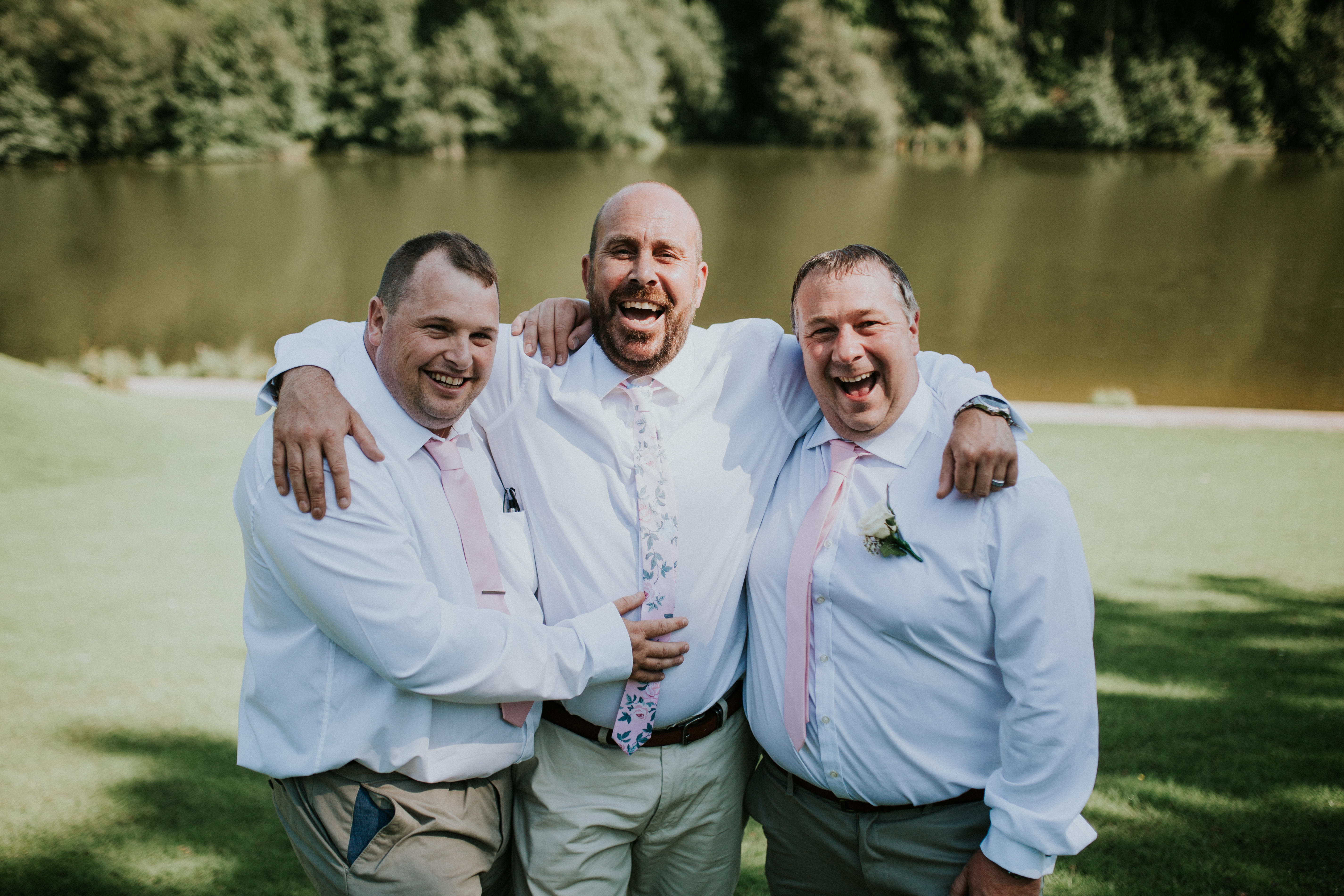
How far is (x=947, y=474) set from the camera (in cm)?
235

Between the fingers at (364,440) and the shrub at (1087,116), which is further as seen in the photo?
the shrub at (1087,116)

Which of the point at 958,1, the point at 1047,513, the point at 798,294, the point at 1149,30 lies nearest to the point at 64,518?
the point at 798,294

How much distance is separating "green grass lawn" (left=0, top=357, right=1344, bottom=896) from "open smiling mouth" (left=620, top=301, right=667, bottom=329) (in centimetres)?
219

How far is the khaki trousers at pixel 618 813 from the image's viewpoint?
262 cm

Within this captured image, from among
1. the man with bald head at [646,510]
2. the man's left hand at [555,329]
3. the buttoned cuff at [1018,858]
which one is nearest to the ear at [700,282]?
the man with bald head at [646,510]

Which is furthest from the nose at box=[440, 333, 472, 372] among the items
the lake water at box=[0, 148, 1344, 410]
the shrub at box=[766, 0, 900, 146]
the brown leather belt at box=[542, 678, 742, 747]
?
the shrub at box=[766, 0, 900, 146]

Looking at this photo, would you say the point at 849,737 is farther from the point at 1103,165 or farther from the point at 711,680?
the point at 1103,165

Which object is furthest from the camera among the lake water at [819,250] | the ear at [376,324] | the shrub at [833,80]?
the shrub at [833,80]

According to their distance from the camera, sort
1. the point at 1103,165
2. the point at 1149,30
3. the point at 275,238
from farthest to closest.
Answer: the point at 1149,30, the point at 1103,165, the point at 275,238

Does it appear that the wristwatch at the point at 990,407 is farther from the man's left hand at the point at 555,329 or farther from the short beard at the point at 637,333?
the man's left hand at the point at 555,329

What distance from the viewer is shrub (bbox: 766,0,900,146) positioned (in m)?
46.8

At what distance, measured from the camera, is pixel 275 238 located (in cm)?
2773

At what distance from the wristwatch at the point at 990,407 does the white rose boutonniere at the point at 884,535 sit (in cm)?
39

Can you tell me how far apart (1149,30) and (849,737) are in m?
61.9
